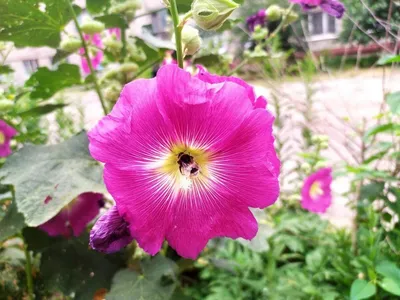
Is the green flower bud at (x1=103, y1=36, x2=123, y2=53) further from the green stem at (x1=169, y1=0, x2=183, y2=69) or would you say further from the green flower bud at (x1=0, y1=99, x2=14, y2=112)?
the green stem at (x1=169, y1=0, x2=183, y2=69)

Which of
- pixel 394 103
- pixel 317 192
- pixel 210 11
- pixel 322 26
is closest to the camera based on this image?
pixel 210 11

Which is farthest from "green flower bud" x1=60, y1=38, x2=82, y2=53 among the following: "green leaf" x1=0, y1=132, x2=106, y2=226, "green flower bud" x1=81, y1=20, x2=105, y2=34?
"green leaf" x1=0, y1=132, x2=106, y2=226

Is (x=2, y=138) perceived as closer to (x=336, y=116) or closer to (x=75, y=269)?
(x=75, y=269)

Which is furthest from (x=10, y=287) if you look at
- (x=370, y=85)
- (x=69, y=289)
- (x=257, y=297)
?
(x=370, y=85)

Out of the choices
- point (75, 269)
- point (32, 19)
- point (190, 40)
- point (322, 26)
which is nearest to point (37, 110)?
point (32, 19)

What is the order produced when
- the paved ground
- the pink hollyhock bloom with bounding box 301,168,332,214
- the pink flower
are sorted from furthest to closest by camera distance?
1. the paved ground
2. the pink hollyhock bloom with bounding box 301,168,332,214
3. the pink flower

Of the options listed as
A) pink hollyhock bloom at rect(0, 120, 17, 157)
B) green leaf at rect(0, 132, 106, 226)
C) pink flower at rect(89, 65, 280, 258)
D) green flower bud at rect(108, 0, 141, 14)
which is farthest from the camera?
pink hollyhock bloom at rect(0, 120, 17, 157)

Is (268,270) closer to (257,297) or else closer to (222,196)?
(257,297)
